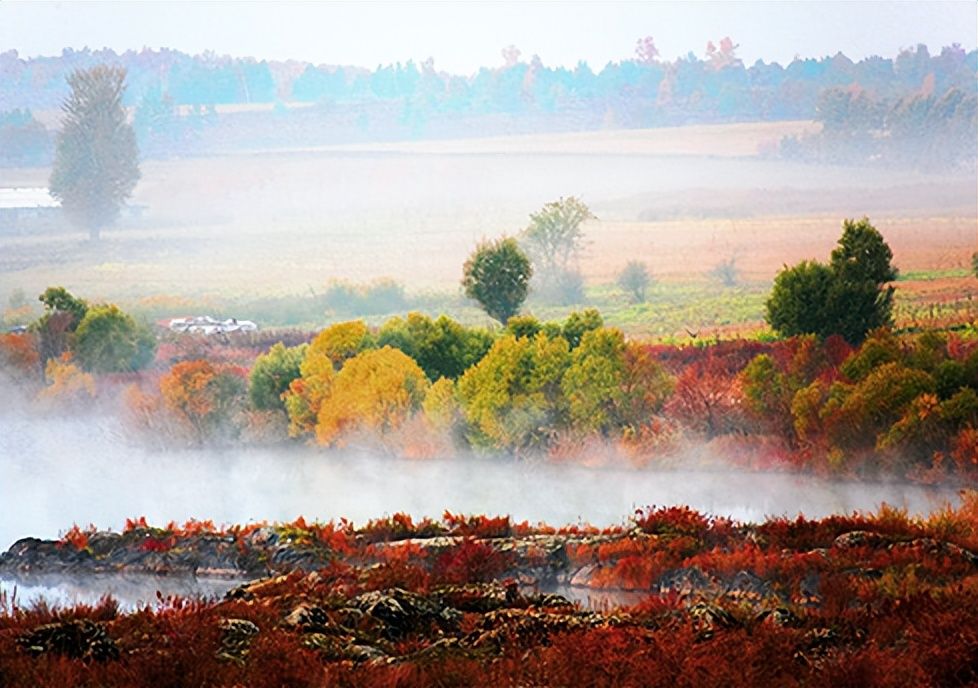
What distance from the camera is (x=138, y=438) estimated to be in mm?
11273

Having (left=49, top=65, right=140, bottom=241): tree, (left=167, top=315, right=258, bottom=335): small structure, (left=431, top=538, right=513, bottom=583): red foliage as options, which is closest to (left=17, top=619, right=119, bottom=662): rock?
(left=431, top=538, right=513, bottom=583): red foliage

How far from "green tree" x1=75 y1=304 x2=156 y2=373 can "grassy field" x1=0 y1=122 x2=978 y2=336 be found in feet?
0.48

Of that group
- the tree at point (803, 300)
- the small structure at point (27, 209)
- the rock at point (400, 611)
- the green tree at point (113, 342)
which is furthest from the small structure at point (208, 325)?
the rock at point (400, 611)

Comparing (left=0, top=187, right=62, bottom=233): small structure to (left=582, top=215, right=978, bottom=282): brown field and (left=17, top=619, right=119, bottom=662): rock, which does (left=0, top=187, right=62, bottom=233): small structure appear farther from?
(left=17, top=619, right=119, bottom=662): rock

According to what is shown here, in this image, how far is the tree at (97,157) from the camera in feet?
37.7

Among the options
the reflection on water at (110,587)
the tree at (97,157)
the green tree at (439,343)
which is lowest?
the reflection on water at (110,587)

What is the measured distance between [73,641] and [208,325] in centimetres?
509

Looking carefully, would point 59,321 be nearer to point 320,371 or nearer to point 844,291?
point 320,371

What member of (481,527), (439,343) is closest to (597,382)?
(439,343)

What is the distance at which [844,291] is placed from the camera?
1054cm

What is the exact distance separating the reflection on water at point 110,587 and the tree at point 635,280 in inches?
127

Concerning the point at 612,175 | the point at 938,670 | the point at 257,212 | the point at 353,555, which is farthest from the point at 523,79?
the point at 938,670

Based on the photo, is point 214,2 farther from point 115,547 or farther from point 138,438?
point 115,547

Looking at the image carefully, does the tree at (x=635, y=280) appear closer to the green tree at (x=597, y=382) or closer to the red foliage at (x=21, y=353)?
the green tree at (x=597, y=382)
